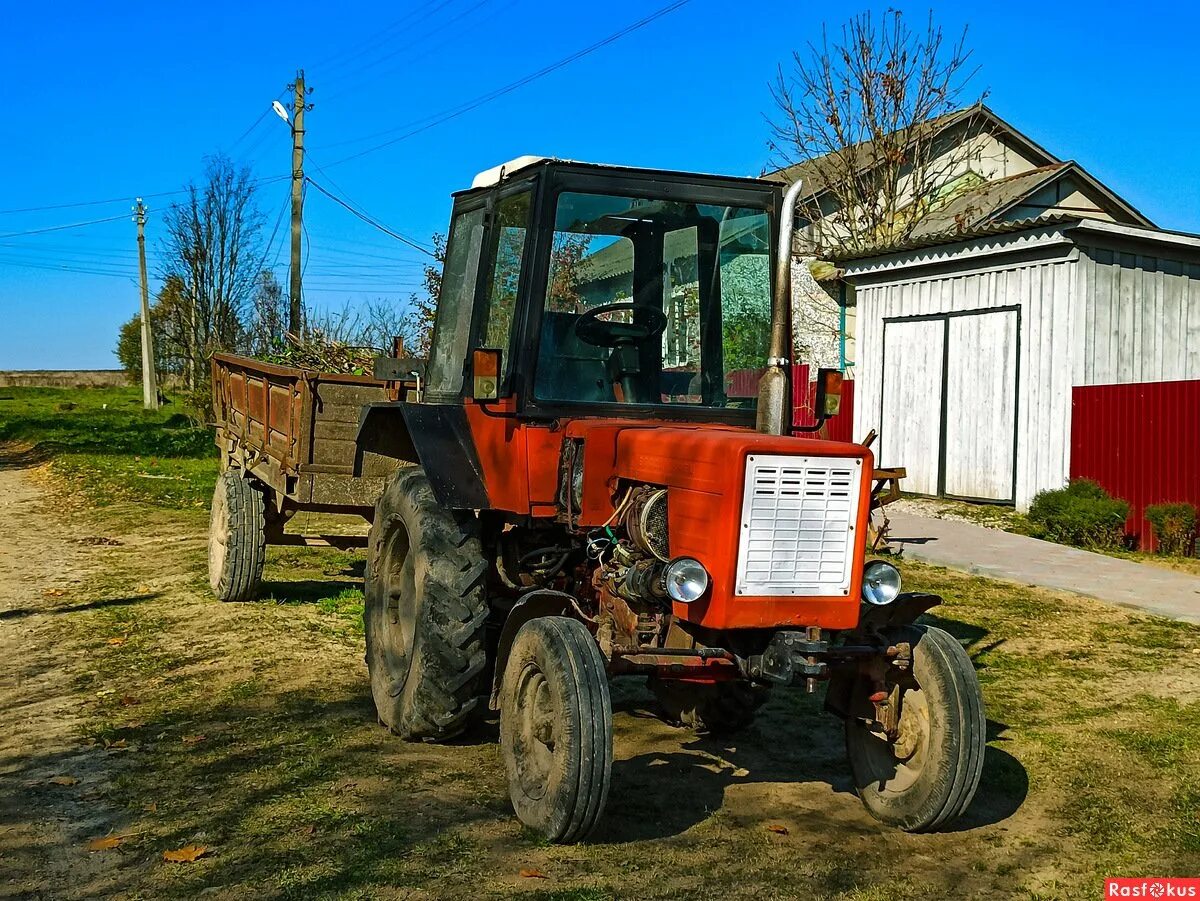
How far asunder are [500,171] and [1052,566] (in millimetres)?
7528

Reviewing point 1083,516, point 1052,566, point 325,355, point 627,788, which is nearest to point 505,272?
point 627,788

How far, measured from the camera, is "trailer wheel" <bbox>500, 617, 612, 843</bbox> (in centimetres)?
423

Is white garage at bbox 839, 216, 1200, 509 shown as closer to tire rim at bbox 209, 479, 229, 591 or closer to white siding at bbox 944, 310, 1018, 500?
white siding at bbox 944, 310, 1018, 500

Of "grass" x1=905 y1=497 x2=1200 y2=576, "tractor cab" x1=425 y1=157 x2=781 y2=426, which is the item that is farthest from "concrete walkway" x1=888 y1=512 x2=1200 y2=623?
"tractor cab" x1=425 y1=157 x2=781 y2=426

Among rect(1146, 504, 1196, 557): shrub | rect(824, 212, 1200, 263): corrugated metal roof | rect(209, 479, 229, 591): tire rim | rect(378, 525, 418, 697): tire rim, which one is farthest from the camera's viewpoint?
rect(824, 212, 1200, 263): corrugated metal roof

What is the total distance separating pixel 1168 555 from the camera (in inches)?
484

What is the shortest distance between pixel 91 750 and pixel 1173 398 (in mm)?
10873

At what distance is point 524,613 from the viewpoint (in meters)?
4.91

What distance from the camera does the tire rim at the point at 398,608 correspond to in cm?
580

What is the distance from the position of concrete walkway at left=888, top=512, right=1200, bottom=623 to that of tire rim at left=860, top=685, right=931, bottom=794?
13.6 ft

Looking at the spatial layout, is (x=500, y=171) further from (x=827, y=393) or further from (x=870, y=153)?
(x=870, y=153)

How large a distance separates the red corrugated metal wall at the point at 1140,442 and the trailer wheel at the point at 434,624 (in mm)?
9318

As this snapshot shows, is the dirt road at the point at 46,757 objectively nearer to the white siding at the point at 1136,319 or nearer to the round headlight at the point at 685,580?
the round headlight at the point at 685,580

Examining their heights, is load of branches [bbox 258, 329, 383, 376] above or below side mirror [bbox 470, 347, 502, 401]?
above
